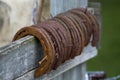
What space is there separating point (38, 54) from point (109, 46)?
567cm

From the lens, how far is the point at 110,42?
301 inches

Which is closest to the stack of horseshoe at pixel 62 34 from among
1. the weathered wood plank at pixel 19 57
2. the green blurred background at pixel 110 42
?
the weathered wood plank at pixel 19 57

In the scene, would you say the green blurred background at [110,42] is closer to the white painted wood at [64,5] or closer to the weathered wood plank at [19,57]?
the white painted wood at [64,5]

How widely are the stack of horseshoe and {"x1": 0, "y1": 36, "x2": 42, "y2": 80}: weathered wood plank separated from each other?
52 mm

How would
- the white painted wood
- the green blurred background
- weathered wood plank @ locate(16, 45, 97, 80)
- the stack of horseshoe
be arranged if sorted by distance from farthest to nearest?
the green blurred background < the white painted wood < weathered wood plank @ locate(16, 45, 97, 80) < the stack of horseshoe

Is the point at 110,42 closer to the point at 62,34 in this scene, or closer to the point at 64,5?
the point at 64,5

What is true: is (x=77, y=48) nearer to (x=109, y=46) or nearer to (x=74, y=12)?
(x=74, y=12)

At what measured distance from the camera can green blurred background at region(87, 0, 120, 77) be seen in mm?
7438

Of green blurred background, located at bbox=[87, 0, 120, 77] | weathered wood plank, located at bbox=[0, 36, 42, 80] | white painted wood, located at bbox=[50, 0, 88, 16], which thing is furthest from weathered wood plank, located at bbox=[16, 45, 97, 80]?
green blurred background, located at bbox=[87, 0, 120, 77]

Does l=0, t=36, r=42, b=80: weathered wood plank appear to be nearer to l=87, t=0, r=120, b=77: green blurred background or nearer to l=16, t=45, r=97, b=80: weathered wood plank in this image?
l=16, t=45, r=97, b=80: weathered wood plank

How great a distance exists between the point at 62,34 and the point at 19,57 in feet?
1.23

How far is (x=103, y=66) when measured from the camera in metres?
7.45

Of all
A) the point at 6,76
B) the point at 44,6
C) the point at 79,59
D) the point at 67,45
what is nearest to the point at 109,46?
the point at 44,6

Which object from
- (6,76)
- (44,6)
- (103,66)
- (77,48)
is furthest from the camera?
(103,66)
